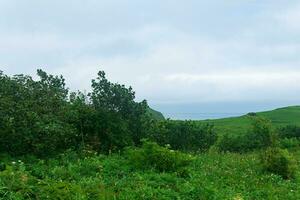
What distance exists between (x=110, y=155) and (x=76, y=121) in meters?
2.17

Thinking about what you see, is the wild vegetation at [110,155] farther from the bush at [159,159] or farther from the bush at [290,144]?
the bush at [290,144]

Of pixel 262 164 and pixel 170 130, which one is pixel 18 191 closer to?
pixel 262 164

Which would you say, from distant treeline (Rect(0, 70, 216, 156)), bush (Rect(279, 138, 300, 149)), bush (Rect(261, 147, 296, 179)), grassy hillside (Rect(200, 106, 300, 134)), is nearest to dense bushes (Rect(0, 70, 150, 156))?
distant treeline (Rect(0, 70, 216, 156))

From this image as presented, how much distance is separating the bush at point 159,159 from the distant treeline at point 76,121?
10.4ft

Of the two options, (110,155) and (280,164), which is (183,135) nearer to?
(110,155)

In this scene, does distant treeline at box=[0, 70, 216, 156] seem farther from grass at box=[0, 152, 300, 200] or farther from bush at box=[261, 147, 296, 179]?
bush at box=[261, 147, 296, 179]

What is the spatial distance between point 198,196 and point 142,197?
131 centimetres

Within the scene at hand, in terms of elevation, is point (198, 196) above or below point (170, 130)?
below

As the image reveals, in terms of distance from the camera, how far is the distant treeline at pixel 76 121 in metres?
15.9

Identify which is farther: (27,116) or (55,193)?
(27,116)

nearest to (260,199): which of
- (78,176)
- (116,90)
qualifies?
(78,176)

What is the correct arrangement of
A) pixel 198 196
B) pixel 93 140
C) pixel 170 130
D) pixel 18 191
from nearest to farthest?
pixel 18 191
pixel 198 196
pixel 93 140
pixel 170 130

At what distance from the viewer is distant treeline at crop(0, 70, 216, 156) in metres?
15.9

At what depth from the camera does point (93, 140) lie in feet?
60.3
